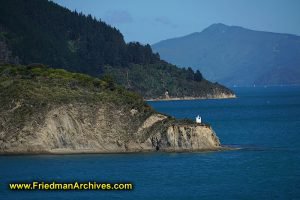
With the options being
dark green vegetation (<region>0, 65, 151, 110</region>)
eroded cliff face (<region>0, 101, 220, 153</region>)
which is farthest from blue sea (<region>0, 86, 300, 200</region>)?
dark green vegetation (<region>0, 65, 151, 110</region>)

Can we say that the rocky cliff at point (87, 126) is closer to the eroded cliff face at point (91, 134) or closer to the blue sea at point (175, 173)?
the eroded cliff face at point (91, 134)

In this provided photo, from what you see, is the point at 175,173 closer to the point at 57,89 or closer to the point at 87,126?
the point at 87,126

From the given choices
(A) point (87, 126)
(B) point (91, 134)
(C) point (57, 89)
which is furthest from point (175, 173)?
(C) point (57, 89)

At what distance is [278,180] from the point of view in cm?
6269

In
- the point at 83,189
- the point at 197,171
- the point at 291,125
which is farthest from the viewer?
the point at 291,125

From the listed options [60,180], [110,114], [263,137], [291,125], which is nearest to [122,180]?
[60,180]

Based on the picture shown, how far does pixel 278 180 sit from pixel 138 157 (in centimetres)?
1700

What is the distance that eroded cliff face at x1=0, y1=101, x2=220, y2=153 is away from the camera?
257 ft

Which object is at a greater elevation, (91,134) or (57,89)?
(57,89)

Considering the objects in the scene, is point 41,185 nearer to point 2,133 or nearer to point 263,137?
point 2,133

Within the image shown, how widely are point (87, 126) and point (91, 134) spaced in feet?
3.41

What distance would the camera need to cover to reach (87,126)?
7981cm

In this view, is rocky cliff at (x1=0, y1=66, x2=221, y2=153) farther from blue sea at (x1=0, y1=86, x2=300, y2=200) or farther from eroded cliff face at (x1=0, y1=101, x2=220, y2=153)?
blue sea at (x1=0, y1=86, x2=300, y2=200)

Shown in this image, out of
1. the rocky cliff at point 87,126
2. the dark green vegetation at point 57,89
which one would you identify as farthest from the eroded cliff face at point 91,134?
the dark green vegetation at point 57,89
